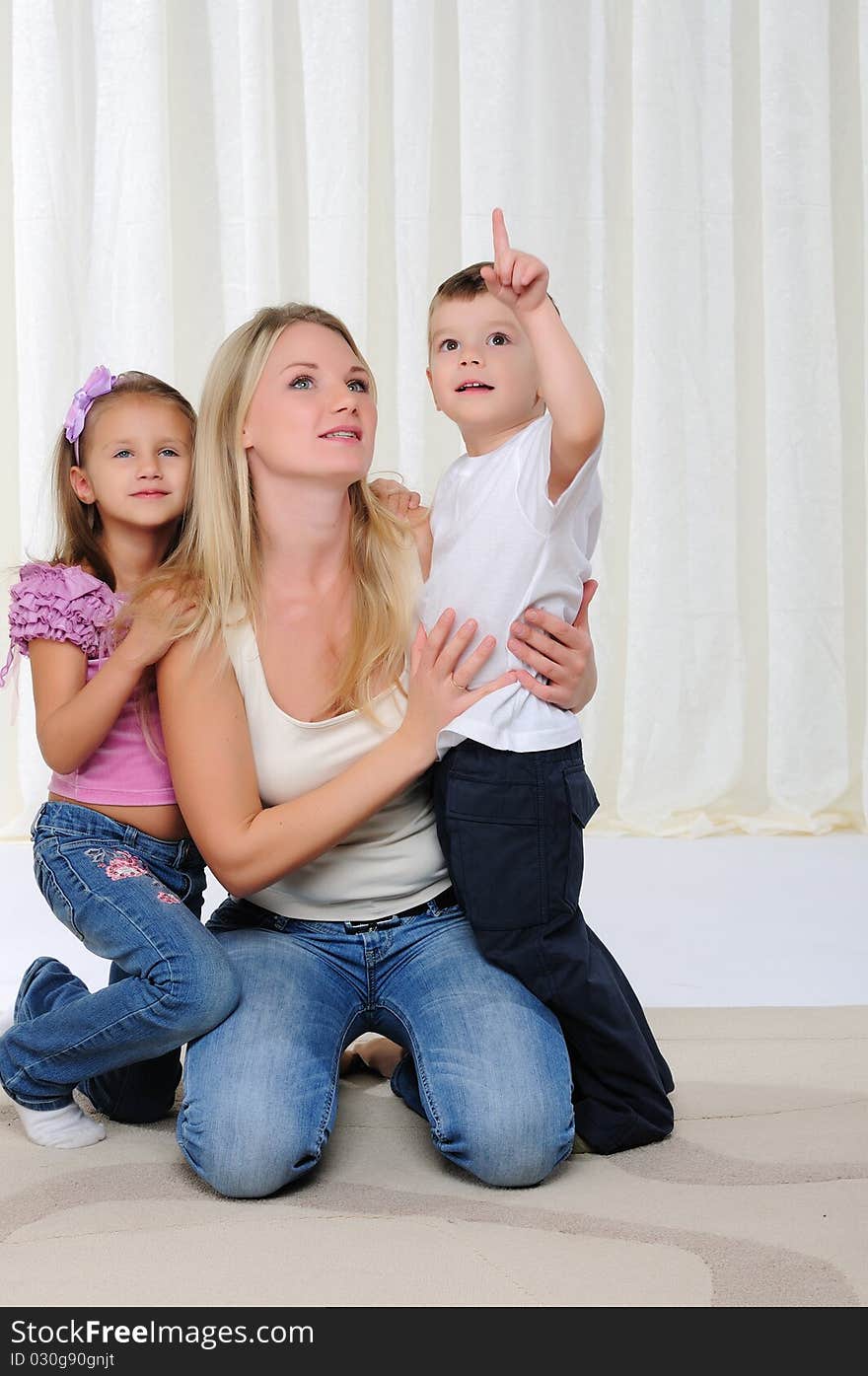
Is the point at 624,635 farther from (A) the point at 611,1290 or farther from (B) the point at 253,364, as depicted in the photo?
(A) the point at 611,1290

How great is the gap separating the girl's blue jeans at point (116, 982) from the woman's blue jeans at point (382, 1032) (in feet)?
0.18

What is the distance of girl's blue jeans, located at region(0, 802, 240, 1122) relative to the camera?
1461 mm

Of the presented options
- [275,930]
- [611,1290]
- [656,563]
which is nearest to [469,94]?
[656,563]

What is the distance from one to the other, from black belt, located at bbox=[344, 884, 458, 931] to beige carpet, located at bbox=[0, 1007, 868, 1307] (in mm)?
220

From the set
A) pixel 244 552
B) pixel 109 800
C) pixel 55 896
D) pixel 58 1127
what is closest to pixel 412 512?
pixel 244 552

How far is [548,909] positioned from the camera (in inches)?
59.5

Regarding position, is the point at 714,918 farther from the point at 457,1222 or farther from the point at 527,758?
the point at 457,1222

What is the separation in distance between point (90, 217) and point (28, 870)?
146 cm

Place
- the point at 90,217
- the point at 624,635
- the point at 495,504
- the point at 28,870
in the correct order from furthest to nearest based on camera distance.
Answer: the point at 624,635
the point at 90,217
the point at 28,870
the point at 495,504

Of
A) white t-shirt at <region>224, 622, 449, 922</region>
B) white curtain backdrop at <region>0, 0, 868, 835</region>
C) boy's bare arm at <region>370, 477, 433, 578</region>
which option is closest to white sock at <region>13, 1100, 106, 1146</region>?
white t-shirt at <region>224, 622, 449, 922</region>

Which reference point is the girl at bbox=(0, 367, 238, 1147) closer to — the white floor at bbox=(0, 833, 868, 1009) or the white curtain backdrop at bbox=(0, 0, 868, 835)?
the white floor at bbox=(0, 833, 868, 1009)

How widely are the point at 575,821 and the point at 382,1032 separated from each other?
330mm

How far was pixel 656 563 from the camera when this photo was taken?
3.39m

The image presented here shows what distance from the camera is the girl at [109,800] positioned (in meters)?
1.48
